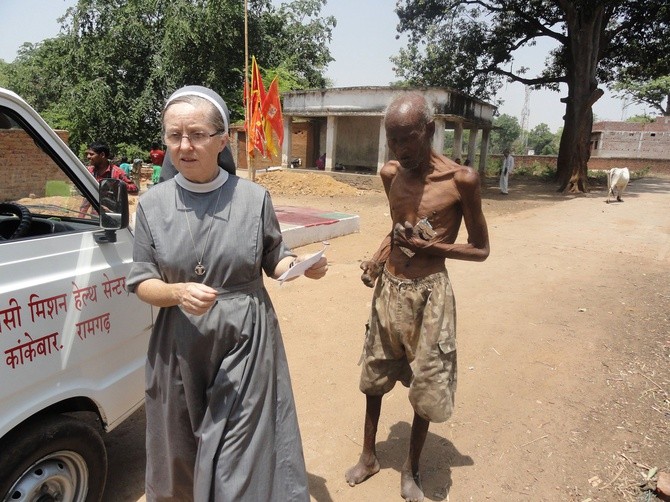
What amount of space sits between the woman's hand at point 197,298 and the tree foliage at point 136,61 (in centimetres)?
2259

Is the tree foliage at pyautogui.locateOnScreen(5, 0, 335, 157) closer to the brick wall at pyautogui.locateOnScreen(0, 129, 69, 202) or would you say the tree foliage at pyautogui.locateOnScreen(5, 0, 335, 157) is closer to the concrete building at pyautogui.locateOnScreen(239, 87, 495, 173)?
the concrete building at pyautogui.locateOnScreen(239, 87, 495, 173)

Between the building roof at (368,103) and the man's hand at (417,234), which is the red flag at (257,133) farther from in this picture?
the building roof at (368,103)

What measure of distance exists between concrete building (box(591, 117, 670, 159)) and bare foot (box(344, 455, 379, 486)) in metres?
39.3

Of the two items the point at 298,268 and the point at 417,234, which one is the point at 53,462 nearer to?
the point at 298,268

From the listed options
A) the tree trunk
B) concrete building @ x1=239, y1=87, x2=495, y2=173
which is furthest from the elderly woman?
the tree trunk

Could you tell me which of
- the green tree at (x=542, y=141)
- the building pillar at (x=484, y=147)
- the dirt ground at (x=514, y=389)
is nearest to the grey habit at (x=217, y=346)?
the dirt ground at (x=514, y=389)

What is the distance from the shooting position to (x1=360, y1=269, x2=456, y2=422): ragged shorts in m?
2.25

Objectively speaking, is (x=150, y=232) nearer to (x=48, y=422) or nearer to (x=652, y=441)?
(x=48, y=422)

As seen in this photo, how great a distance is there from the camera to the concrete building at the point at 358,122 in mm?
18094

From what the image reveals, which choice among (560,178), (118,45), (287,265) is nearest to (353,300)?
(287,265)

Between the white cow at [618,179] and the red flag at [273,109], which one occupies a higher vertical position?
the red flag at [273,109]

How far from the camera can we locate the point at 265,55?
990 inches

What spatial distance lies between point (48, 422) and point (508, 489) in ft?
7.10

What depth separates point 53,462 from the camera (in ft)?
6.20
